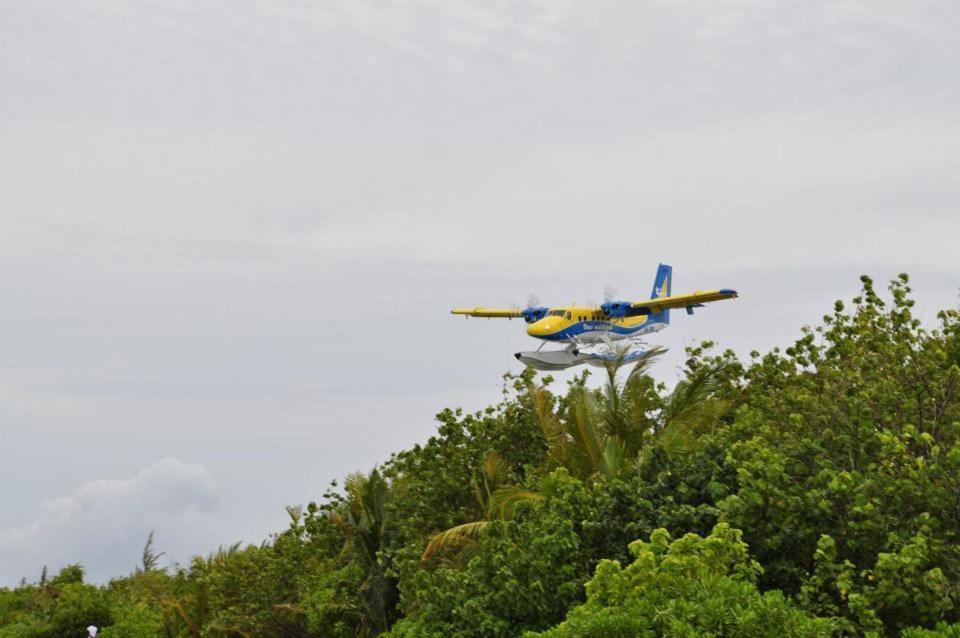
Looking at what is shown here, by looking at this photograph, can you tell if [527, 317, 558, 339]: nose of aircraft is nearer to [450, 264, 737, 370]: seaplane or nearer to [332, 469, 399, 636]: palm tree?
[450, 264, 737, 370]: seaplane

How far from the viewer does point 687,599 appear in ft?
34.5

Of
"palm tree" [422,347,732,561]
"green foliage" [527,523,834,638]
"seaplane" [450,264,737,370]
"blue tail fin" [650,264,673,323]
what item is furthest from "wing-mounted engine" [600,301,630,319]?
"green foliage" [527,523,834,638]

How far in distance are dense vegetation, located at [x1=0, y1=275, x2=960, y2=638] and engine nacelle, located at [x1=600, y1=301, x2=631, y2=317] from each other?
20.0 meters

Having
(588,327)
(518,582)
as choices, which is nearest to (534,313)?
(588,327)

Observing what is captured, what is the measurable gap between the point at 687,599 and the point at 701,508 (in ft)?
9.51

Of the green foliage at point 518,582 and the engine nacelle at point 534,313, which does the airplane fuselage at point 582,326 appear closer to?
the engine nacelle at point 534,313

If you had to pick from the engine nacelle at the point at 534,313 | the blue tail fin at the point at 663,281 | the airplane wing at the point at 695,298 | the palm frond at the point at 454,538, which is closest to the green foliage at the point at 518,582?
the palm frond at the point at 454,538

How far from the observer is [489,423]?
21.9 m

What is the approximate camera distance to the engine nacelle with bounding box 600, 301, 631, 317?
138 ft

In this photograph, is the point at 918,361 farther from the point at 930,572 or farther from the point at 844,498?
the point at 930,572

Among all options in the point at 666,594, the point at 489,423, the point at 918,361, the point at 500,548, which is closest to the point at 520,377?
the point at 489,423

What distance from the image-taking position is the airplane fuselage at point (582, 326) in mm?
41000

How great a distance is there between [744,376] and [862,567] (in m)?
9.04

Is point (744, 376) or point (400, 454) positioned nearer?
point (744, 376)
